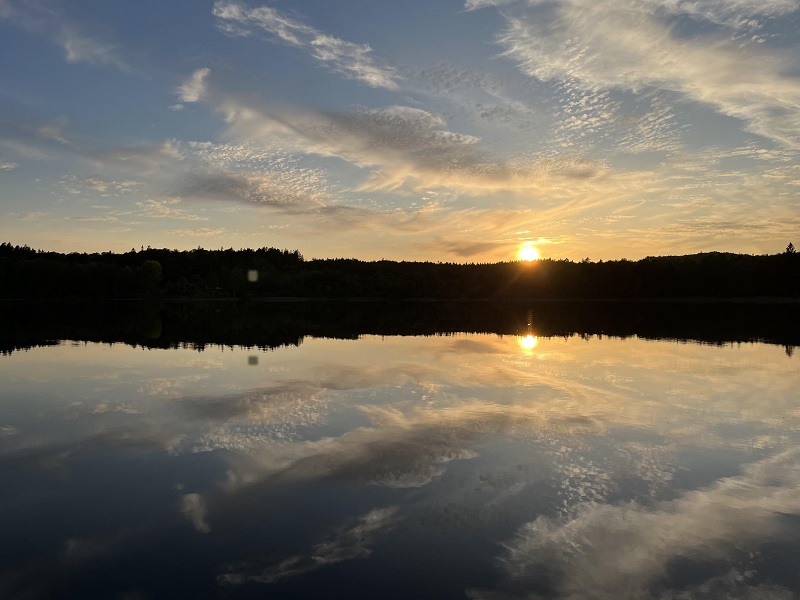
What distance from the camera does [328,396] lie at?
2309 centimetres

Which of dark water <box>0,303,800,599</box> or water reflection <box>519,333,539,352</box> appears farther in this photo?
water reflection <box>519,333,539,352</box>

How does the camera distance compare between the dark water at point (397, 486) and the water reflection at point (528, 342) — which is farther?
the water reflection at point (528, 342)

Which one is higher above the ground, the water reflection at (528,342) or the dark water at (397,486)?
the water reflection at (528,342)

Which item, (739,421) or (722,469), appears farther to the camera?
(739,421)

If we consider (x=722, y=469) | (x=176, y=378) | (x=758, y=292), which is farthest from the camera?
(x=758, y=292)

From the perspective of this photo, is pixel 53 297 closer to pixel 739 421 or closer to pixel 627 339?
pixel 627 339

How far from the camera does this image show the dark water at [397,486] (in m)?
8.84

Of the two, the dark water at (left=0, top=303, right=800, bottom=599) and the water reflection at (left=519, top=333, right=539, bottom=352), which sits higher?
the water reflection at (left=519, top=333, right=539, bottom=352)

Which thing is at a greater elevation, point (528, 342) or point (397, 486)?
point (528, 342)

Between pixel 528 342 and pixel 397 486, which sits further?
pixel 528 342

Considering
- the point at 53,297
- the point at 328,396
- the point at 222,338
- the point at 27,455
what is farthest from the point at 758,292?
the point at 53,297

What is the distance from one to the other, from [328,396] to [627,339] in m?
35.4

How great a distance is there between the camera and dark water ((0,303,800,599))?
8844 millimetres

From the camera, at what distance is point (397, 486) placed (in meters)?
12.7
